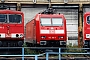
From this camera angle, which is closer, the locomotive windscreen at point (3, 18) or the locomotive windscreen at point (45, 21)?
the locomotive windscreen at point (3, 18)

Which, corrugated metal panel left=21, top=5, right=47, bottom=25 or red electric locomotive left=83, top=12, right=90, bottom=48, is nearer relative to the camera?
red electric locomotive left=83, top=12, right=90, bottom=48

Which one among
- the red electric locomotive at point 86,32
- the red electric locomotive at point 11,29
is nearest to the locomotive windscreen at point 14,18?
the red electric locomotive at point 11,29

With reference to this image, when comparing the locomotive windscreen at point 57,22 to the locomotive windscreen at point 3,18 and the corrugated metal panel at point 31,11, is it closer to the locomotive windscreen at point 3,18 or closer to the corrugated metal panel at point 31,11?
the locomotive windscreen at point 3,18

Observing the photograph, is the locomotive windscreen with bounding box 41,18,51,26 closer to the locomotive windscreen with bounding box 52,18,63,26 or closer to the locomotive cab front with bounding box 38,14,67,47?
the locomotive cab front with bounding box 38,14,67,47

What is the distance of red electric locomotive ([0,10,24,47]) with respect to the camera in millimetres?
21000

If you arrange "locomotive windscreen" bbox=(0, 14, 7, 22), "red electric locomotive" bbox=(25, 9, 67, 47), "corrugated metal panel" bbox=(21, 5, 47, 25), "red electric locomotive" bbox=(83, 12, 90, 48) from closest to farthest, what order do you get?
"red electric locomotive" bbox=(25, 9, 67, 47)
"locomotive windscreen" bbox=(0, 14, 7, 22)
"red electric locomotive" bbox=(83, 12, 90, 48)
"corrugated metal panel" bbox=(21, 5, 47, 25)

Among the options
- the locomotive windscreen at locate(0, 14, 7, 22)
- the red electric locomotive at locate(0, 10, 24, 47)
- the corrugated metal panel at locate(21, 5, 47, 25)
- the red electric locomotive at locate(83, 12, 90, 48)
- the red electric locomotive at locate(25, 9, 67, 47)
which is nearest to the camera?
the red electric locomotive at locate(0, 10, 24, 47)

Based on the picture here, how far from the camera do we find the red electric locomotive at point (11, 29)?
21000mm

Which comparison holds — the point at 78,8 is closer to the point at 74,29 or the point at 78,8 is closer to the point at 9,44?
the point at 74,29

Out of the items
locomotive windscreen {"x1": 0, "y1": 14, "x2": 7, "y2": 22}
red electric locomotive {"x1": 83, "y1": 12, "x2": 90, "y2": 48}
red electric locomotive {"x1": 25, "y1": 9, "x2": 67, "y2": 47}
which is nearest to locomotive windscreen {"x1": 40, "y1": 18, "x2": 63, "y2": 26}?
red electric locomotive {"x1": 25, "y1": 9, "x2": 67, "y2": 47}

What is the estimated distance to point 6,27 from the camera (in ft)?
69.7

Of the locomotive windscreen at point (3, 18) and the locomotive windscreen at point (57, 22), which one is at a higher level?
the locomotive windscreen at point (3, 18)

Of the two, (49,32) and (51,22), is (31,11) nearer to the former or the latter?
(51,22)

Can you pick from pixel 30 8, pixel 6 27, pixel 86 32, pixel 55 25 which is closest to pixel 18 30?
pixel 6 27
